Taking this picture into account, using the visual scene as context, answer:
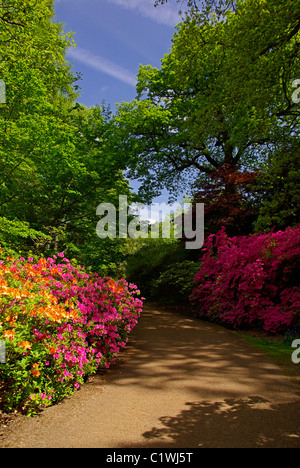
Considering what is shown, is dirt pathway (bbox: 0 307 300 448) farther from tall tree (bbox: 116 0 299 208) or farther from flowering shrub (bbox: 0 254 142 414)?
tall tree (bbox: 116 0 299 208)

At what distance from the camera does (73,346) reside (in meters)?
3.71

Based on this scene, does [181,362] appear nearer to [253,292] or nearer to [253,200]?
[253,292]

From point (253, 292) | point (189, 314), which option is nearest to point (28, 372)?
point (253, 292)

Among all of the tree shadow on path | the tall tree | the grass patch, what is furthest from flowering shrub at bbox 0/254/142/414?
the tall tree

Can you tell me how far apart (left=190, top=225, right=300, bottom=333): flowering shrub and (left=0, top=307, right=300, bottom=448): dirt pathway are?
1.95 m

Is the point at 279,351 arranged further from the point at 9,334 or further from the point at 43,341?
the point at 9,334

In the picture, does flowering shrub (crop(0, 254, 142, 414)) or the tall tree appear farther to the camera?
the tall tree

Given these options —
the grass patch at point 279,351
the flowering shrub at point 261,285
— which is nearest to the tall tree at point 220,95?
the flowering shrub at point 261,285

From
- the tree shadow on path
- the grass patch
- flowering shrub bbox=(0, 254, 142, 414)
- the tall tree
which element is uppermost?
the tall tree

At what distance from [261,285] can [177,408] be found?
473 cm

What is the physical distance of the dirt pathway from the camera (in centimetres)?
258

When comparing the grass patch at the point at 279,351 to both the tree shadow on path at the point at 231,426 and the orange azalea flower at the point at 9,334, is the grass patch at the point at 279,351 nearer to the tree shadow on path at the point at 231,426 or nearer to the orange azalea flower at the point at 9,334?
the tree shadow on path at the point at 231,426

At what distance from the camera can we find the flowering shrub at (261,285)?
6.88 meters

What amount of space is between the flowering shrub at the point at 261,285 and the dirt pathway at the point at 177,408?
195cm
